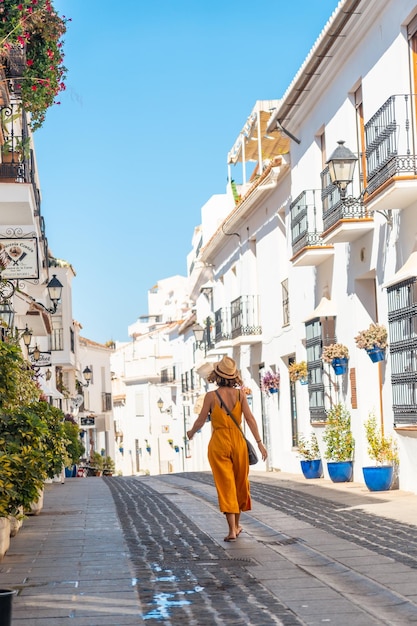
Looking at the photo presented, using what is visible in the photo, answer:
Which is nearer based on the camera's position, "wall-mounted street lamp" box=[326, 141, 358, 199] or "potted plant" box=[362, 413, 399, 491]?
"potted plant" box=[362, 413, 399, 491]

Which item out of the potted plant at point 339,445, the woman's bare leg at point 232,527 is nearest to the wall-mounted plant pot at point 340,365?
the potted plant at point 339,445

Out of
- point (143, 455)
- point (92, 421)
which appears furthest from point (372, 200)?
point (143, 455)

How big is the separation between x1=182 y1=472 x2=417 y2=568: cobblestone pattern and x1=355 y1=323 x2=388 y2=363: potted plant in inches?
88.1

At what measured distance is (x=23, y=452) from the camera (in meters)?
8.84

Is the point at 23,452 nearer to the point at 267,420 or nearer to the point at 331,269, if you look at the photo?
the point at 331,269

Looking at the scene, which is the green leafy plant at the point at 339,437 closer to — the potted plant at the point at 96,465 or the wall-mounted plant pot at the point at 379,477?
the wall-mounted plant pot at the point at 379,477

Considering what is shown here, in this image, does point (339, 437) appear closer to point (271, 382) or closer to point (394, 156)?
point (394, 156)

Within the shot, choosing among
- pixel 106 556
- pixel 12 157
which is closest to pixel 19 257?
pixel 12 157

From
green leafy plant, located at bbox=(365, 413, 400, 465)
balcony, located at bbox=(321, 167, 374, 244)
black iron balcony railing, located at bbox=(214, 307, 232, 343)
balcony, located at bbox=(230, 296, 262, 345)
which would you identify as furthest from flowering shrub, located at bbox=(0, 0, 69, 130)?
black iron balcony railing, located at bbox=(214, 307, 232, 343)

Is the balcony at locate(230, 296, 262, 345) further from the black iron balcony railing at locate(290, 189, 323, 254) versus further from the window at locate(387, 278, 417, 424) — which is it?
the window at locate(387, 278, 417, 424)

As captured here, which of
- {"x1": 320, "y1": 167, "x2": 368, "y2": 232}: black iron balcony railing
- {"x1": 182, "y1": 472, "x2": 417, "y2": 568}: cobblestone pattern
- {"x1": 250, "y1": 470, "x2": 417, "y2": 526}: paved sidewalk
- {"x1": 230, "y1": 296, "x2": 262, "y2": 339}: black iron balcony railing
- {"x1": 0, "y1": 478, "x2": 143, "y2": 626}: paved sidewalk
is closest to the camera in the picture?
{"x1": 0, "y1": 478, "x2": 143, "y2": 626}: paved sidewalk

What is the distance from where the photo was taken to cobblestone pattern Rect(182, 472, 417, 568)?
30.1ft

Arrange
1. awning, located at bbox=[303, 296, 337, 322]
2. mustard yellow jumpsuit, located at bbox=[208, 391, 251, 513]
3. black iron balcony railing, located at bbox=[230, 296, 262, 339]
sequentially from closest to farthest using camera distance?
mustard yellow jumpsuit, located at bbox=[208, 391, 251, 513] < awning, located at bbox=[303, 296, 337, 322] < black iron balcony railing, located at bbox=[230, 296, 262, 339]

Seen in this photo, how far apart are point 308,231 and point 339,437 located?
380 cm
